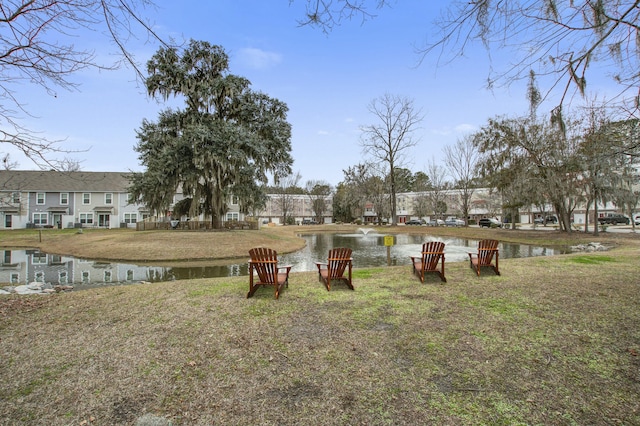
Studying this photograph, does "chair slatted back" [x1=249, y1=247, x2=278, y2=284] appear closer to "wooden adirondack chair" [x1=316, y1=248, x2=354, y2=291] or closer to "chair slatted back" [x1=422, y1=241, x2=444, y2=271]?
"wooden adirondack chair" [x1=316, y1=248, x2=354, y2=291]

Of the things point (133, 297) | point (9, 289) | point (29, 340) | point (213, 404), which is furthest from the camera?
point (9, 289)

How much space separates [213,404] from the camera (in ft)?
8.87

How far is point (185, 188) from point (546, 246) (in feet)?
79.9

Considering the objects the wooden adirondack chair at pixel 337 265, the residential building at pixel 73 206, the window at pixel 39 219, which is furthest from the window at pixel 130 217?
the wooden adirondack chair at pixel 337 265

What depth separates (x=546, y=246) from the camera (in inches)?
790

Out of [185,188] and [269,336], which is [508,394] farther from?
[185,188]

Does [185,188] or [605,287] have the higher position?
[185,188]

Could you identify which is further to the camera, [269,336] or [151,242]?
[151,242]

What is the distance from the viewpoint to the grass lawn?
2.61 m

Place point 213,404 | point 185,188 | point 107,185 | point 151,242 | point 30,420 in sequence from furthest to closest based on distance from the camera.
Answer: point 107,185, point 185,188, point 151,242, point 213,404, point 30,420

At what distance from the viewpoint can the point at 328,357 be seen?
137 inches

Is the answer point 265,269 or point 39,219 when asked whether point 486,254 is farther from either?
point 39,219

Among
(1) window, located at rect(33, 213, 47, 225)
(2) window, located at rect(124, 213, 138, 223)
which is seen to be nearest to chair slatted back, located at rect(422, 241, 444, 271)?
(2) window, located at rect(124, 213, 138, 223)

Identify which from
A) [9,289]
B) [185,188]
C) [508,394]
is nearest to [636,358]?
[508,394]
